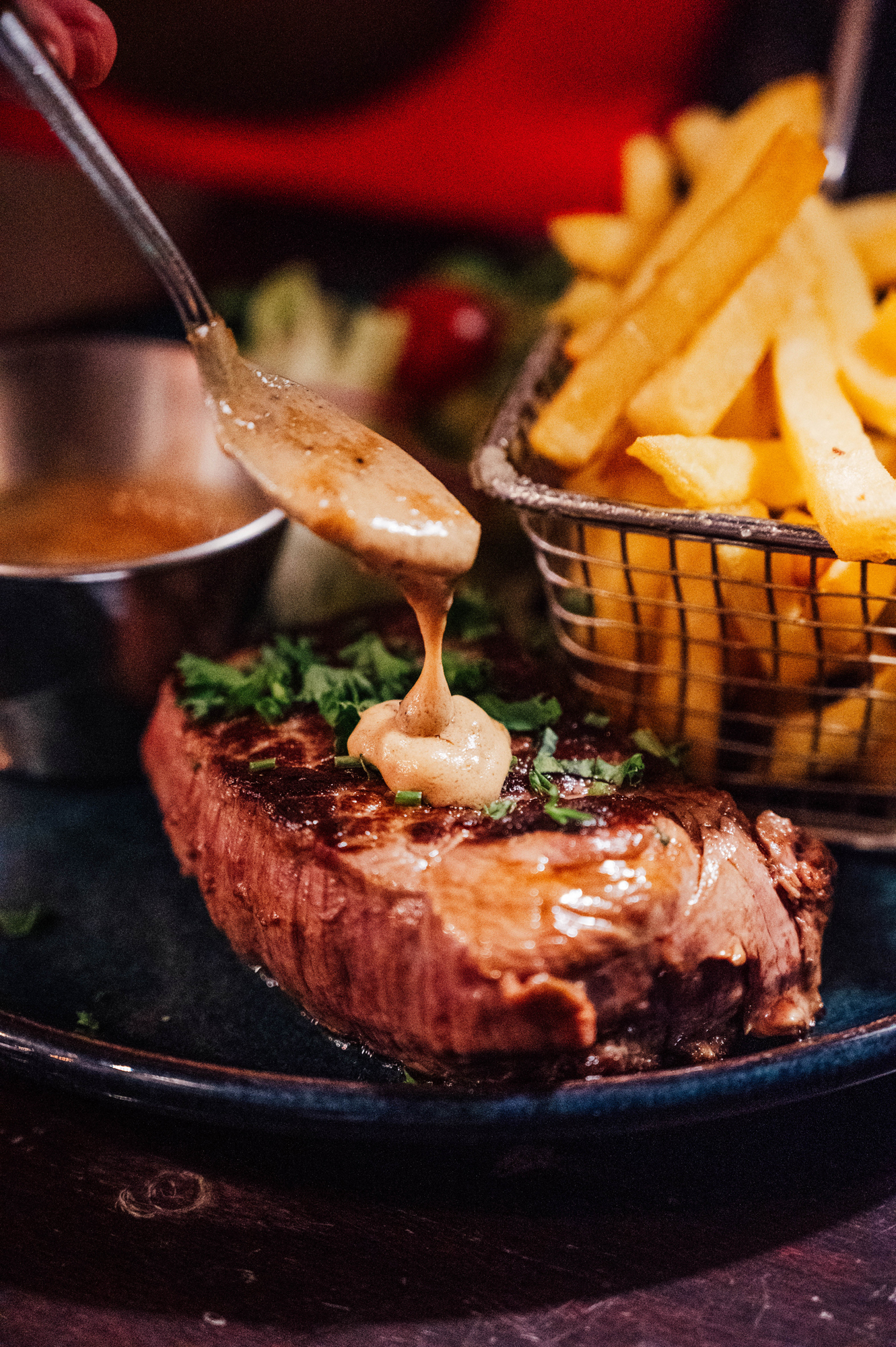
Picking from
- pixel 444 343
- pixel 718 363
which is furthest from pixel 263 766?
pixel 444 343

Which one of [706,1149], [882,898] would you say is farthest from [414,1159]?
[882,898]

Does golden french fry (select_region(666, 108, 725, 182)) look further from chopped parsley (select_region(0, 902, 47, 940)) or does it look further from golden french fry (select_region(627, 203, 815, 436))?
chopped parsley (select_region(0, 902, 47, 940))

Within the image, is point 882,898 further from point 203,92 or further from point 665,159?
point 203,92

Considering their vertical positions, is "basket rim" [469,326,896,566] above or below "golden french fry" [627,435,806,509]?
below

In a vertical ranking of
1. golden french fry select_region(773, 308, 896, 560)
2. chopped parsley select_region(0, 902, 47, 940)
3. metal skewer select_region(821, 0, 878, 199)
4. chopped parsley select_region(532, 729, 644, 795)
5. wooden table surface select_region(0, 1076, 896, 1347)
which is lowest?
chopped parsley select_region(0, 902, 47, 940)

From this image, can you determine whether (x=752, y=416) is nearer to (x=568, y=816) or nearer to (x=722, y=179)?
(x=722, y=179)

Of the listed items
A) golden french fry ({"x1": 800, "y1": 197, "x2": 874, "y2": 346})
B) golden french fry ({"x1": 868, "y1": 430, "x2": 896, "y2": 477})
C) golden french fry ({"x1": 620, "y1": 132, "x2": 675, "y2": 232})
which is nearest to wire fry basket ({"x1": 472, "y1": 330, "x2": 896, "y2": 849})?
golden french fry ({"x1": 868, "y1": 430, "x2": 896, "y2": 477})
